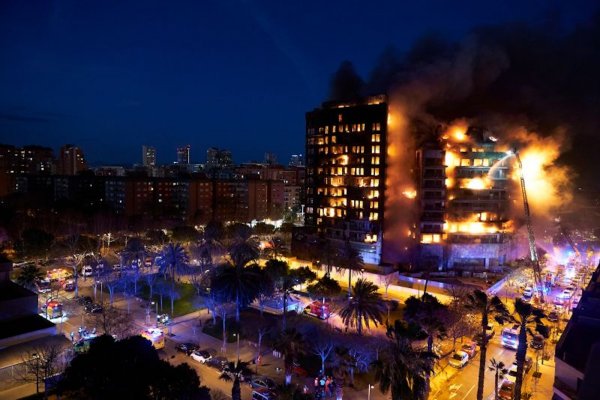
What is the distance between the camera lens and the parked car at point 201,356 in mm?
30519

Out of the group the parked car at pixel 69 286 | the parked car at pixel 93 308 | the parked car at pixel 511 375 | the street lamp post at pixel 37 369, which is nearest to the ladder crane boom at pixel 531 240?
the parked car at pixel 511 375

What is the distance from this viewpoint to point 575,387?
18422 mm

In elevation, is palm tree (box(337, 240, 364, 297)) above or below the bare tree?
above

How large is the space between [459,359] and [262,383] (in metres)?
14.2

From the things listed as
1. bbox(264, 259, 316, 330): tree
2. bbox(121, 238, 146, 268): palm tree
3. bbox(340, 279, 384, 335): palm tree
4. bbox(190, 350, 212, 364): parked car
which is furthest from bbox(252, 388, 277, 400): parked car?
bbox(121, 238, 146, 268): palm tree

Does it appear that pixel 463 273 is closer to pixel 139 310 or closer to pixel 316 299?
pixel 316 299

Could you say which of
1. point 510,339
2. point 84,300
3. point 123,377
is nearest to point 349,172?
point 510,339

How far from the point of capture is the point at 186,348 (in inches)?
1267

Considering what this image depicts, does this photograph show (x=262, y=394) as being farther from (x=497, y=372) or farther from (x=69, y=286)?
(x=69, y=286)

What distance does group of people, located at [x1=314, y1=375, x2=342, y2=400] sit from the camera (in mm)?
25734

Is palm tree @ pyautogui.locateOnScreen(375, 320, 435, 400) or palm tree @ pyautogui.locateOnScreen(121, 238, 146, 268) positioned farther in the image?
palm tree @ pyautogui.locateOnScreen(121, 238, 146, 268)

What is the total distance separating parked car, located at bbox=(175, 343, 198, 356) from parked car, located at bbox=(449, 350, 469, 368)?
744 inches

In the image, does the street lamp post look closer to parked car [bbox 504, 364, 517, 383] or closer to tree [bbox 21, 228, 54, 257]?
parked car [bbox 504, 364, 517, 383]

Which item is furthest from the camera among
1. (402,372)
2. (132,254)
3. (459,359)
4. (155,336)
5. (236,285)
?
(132,254)
